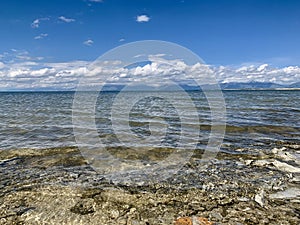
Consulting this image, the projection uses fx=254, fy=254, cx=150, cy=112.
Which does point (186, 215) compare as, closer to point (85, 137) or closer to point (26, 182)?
point (26, 182)

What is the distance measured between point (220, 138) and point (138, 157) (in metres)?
5.80

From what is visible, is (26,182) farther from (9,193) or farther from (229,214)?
(229,214)

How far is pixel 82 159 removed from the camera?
988 centimetres

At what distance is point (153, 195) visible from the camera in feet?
21.1

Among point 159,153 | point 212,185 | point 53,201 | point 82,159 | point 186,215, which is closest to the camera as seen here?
point 186,215

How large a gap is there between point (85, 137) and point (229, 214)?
10.6 m

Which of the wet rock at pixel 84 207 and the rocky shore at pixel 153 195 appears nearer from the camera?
the rocky shore at pixel 153 195

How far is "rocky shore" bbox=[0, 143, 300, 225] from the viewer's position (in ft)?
17.4

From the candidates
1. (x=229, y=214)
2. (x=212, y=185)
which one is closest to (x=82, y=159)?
(x=212, y=185)

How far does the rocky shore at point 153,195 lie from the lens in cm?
530

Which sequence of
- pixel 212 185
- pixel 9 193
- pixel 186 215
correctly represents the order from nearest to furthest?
pixel 186 215 < pixel 9 193 < pixel 212 185

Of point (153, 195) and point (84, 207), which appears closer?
point (84, 207)

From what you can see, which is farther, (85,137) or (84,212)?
(85,137)

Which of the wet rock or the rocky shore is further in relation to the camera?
the wet rock
